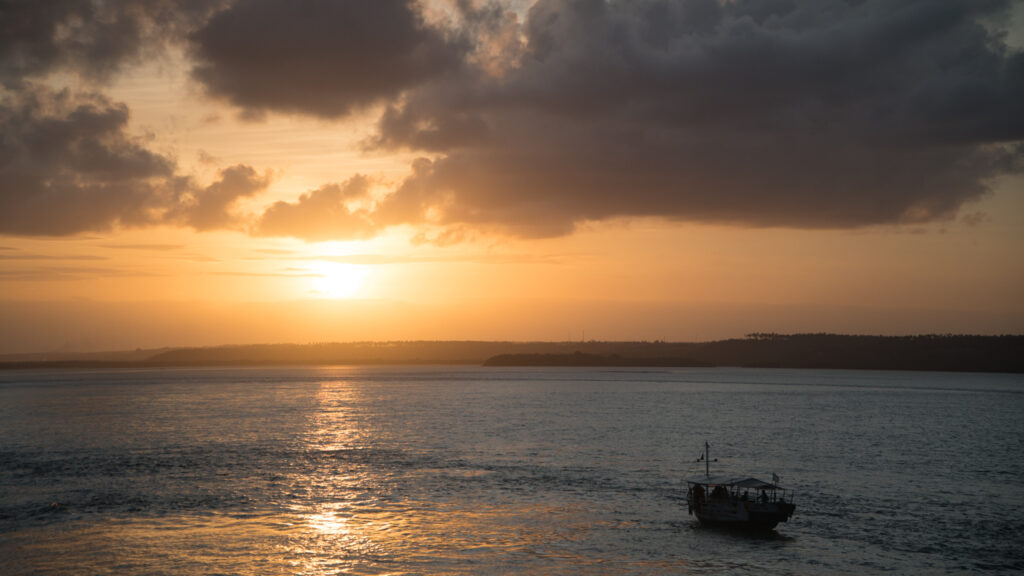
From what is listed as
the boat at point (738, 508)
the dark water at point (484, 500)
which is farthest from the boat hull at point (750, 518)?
the dark water at point (484, 500)

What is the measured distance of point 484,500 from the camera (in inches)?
2778

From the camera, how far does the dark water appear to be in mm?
52250

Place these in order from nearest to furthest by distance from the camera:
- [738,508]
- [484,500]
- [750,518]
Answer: [750,518]
[738,508]
[484,500]

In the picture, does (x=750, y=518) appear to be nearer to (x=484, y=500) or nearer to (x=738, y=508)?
(x=738, y=508)

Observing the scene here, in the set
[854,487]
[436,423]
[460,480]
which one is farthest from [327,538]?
[436,423]

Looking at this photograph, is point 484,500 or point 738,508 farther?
point 484,500

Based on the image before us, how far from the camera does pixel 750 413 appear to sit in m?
181

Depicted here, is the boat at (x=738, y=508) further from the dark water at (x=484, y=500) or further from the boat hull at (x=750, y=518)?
the dark water at (x=484, y=500)

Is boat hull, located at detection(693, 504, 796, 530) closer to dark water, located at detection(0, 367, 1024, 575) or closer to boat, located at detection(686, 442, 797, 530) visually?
boat, located at detection(686, 442, 797, 530)

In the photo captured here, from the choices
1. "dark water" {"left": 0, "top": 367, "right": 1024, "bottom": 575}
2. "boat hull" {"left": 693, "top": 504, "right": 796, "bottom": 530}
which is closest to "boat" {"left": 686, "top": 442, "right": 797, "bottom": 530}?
"boat hull" {"left": 693, "top": 504, "right": 796, "bottom": 530}

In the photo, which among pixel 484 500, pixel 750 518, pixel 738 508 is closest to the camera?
pixel 750 518

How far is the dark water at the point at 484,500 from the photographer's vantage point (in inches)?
2057

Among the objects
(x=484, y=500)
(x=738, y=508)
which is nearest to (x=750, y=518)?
(x=738, y=508)

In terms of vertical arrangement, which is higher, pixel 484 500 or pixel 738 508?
pixel 738 508
